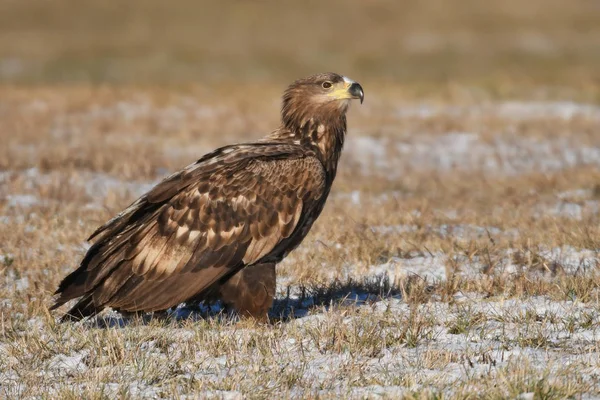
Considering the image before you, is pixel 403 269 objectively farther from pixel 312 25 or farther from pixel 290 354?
pixel 312 25

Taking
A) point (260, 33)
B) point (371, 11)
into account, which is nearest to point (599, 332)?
point (260, 33)

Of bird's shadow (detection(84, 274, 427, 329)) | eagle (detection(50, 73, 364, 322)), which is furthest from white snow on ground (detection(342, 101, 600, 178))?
eagle (detection(50, 73, 364, 322))

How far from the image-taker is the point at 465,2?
224 ft

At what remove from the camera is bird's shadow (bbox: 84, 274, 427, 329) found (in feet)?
25.5

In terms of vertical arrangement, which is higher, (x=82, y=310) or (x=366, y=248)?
(x=82, y=310)

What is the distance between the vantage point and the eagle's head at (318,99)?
8.30 m

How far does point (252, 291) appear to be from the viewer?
7.52 meters

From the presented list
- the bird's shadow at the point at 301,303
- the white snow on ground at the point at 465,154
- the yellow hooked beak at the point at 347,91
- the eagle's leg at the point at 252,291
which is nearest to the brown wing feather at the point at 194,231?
the eagle's leg at the point at 252,291

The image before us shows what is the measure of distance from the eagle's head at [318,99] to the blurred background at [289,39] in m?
32.9

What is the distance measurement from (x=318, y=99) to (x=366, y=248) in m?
1.94

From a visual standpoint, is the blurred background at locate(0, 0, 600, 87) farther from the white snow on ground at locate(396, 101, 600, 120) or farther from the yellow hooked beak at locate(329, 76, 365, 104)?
the yellow hooked beak at locate(329, 76, 365, 104)

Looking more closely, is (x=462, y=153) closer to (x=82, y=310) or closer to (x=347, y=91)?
(x=347, y=91)

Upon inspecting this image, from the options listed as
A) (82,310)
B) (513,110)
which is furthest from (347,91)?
(513,110)

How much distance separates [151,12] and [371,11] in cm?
1464
